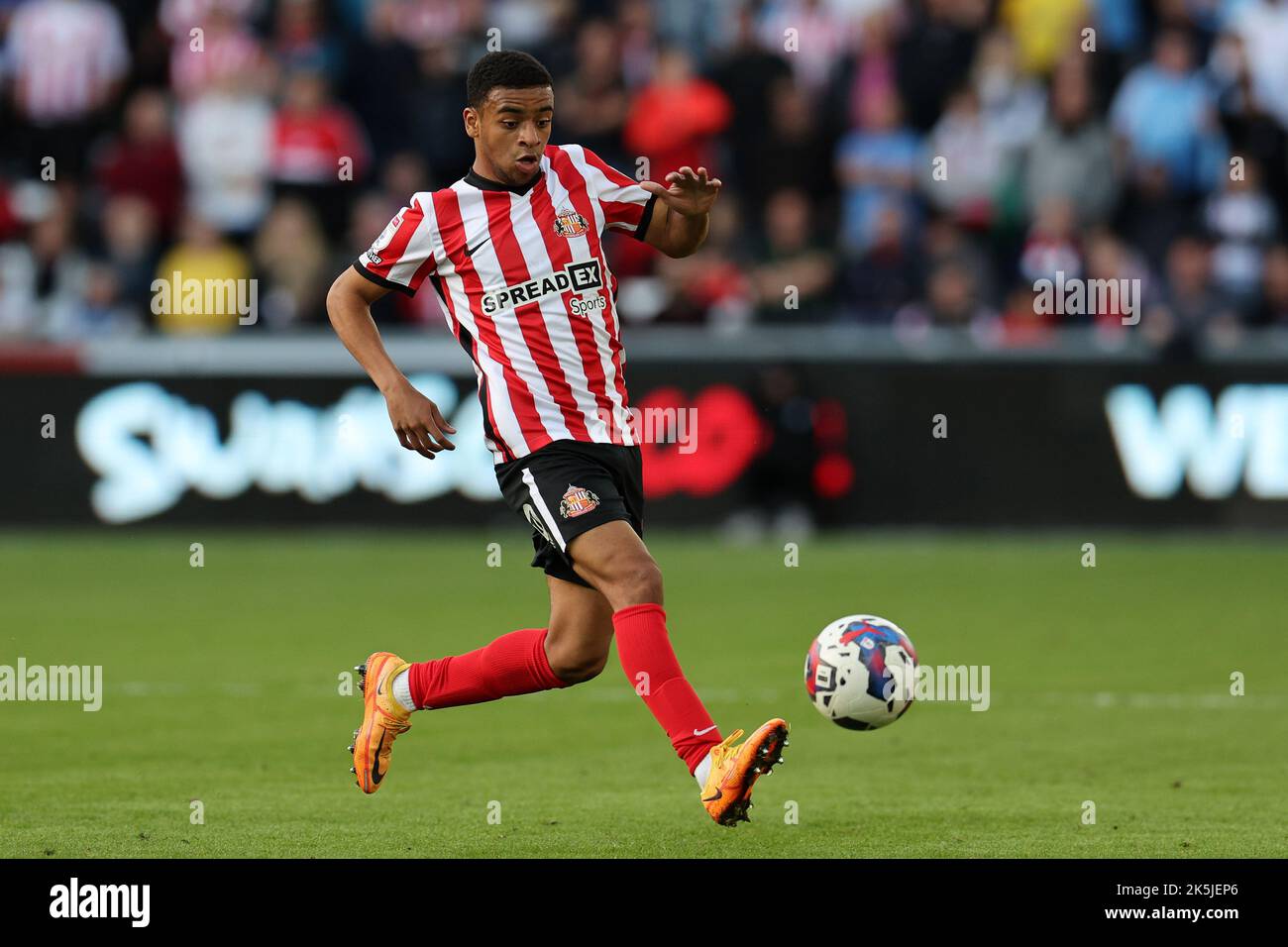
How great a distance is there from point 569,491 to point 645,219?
105 cm

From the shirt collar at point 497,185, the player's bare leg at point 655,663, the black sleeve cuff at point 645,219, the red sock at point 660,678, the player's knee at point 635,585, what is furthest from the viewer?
the black sleeve cuff at point 645,219

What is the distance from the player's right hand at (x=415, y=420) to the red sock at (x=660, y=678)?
0.81 meters

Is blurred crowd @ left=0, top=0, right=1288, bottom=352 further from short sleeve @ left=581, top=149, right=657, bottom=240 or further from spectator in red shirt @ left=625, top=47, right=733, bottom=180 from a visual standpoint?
short sleeve @ left=581, top=149, right=657, bottom=240

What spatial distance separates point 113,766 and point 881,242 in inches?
414

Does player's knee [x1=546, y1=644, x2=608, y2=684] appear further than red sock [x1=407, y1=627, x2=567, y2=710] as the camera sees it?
No

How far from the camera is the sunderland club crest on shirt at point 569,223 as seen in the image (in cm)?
731

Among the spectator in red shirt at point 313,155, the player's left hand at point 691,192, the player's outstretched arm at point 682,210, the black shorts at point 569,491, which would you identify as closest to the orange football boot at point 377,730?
the black shorts at point 569,491

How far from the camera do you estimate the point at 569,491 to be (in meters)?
7.04

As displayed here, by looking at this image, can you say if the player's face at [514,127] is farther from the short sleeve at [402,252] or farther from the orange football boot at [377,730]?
the orange football boot at [377,730]

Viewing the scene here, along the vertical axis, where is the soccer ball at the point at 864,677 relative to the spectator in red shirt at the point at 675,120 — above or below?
below

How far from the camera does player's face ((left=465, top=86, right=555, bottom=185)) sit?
7113 mm

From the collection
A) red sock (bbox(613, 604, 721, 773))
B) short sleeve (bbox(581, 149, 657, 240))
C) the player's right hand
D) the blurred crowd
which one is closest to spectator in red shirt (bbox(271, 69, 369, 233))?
the blurred crowd

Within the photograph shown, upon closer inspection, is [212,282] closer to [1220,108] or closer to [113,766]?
[1220,108]

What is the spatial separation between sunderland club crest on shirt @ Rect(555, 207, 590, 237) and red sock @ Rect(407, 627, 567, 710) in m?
1.33
